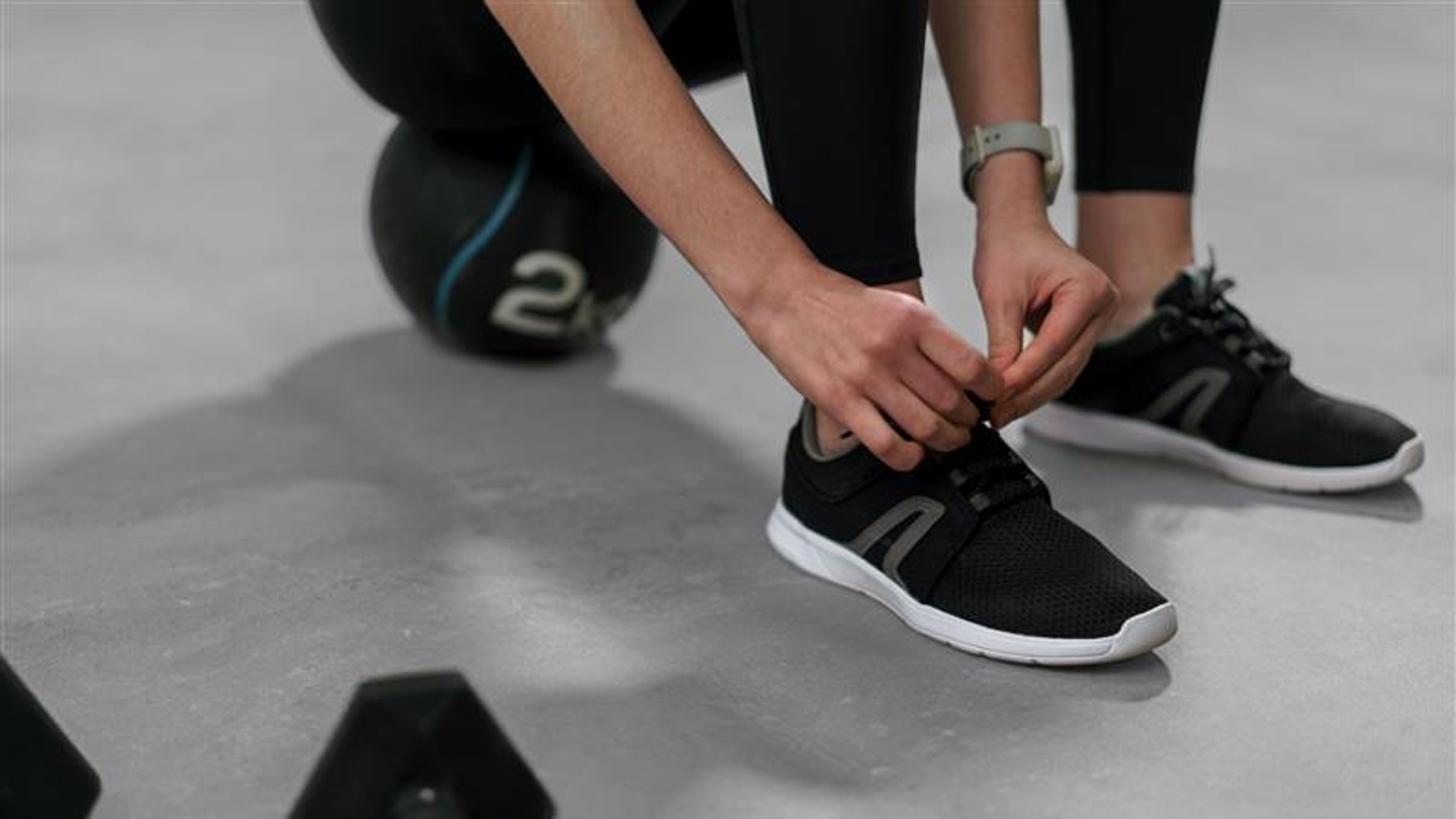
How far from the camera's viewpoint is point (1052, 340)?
51.4 inches

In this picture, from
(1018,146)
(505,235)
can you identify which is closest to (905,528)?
(1018,146)

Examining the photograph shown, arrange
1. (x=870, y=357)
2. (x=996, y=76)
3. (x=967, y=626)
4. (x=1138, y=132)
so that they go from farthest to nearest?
(x=1138, y=132) → (x=996, y=76) → (x=967, y=626) → (x=870, y=357)

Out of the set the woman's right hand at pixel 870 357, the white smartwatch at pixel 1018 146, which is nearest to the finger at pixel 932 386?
the woman's right hand at pixel 870 357

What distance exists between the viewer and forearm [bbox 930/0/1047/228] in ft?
4.65

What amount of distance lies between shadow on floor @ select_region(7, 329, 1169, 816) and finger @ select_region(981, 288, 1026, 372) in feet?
0.63

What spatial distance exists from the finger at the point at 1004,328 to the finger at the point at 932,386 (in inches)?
1.8

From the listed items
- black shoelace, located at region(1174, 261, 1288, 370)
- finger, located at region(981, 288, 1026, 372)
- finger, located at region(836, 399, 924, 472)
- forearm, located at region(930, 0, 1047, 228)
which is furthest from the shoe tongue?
finger, located at region(836, 399, 924, 472)

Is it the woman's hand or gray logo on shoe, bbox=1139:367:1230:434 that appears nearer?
the woman's hand

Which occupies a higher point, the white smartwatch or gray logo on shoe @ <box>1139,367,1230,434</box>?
the white smartwatch

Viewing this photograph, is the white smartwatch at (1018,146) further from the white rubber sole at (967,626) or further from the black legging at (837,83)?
the white rubber sole at (967,626)

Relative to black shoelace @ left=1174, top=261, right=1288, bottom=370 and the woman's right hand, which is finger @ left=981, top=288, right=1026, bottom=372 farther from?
black shoelace @ left=1174, top=261, right=1288, bottom=370

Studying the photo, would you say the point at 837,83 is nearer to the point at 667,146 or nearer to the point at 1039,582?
the point at 667,146

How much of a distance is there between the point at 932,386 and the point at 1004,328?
94 millimetres

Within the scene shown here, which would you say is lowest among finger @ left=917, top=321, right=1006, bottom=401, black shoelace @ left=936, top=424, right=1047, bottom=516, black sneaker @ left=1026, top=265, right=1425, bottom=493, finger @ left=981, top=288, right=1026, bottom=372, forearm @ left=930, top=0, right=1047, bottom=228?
black sneaker @ left=1026, top=265, right=1425, bottom=493
